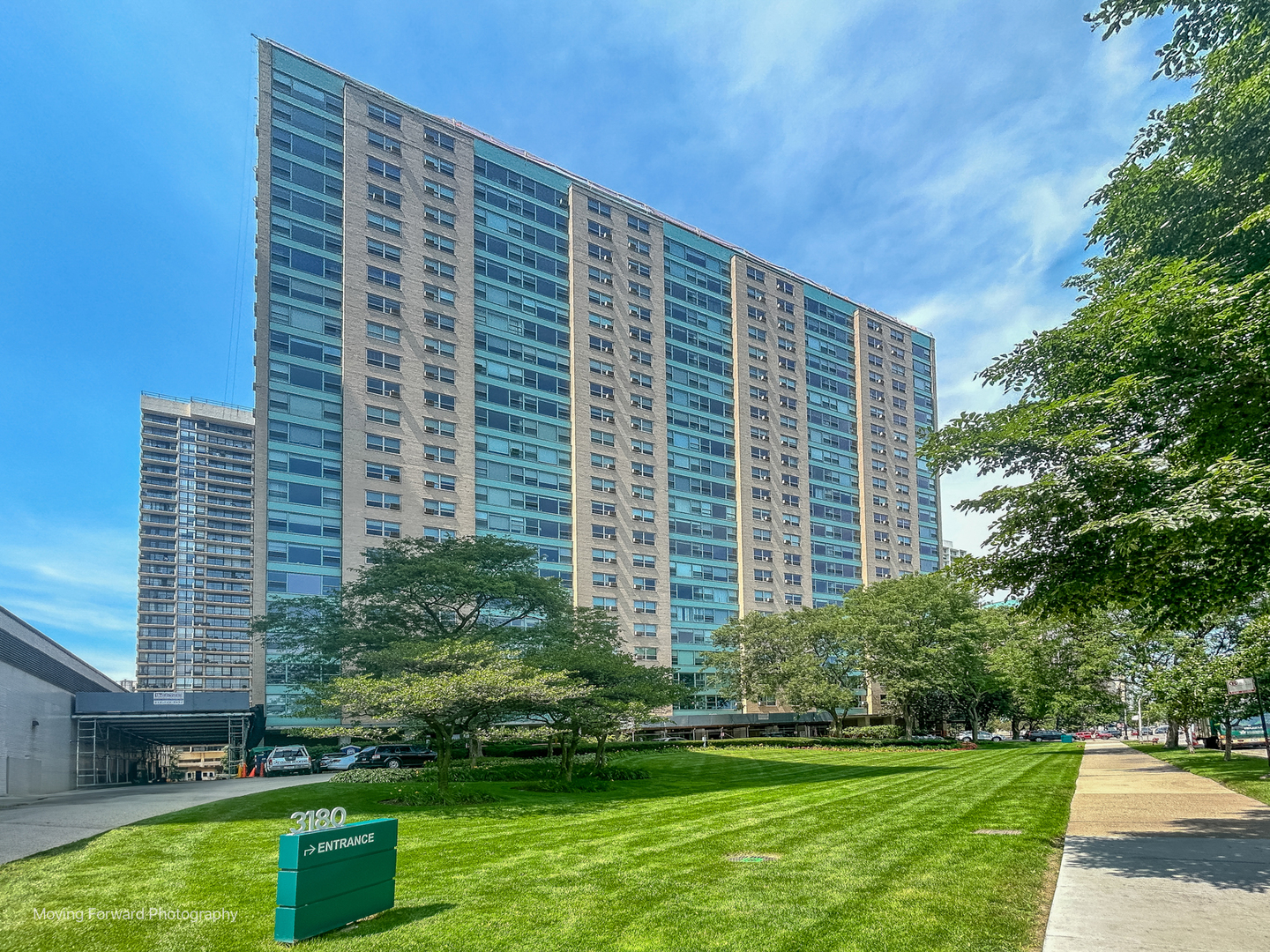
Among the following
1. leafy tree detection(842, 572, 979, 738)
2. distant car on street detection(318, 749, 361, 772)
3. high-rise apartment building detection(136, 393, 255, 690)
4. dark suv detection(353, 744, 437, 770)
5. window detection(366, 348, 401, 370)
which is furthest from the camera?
high-rise apartment building detection(136, 393, 255, 690)

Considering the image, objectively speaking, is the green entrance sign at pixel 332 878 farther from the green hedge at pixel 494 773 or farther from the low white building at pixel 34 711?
the low white building at pixel 34 711

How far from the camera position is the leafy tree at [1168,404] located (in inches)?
495

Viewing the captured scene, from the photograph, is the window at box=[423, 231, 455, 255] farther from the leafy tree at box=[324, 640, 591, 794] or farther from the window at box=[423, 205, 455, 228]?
the leafy tree at box=[324, 640, 591, 794]

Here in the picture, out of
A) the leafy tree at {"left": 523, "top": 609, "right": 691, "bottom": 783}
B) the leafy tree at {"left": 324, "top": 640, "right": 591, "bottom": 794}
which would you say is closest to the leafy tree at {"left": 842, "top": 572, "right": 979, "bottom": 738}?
the leafy tree at {"left": 523, "top": 609, "right": 691, "bottom": 783}

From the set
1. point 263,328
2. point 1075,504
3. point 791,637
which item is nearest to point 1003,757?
point 791,637

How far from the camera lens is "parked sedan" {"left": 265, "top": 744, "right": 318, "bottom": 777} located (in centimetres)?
4409

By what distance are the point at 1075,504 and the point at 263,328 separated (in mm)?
61659

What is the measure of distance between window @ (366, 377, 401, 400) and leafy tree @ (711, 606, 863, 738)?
34564mm

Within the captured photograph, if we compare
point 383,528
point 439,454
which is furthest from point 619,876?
point 439,454

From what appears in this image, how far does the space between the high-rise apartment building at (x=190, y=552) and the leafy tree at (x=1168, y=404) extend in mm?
163979

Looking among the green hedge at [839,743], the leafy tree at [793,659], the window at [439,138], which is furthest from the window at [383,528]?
Answer: the window at [439,138]

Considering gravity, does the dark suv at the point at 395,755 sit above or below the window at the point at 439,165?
below

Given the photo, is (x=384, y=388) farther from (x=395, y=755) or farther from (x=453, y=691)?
(x=453, y=691)

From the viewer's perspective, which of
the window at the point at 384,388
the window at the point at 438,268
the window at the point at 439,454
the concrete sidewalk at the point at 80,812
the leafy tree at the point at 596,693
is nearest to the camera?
the concrete sidewalk at the point at 80,812
